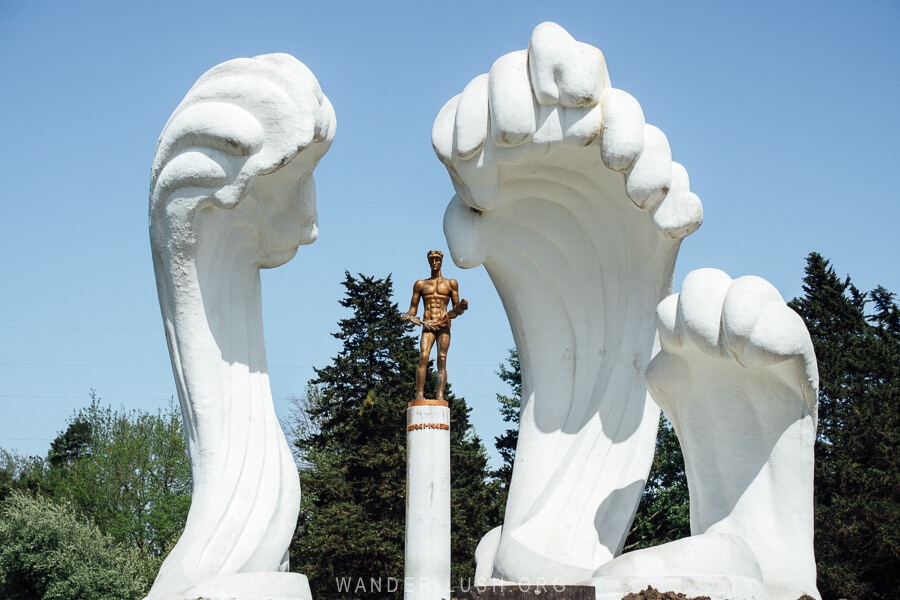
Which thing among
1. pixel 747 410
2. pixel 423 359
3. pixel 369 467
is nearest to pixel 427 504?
pixel 423 359

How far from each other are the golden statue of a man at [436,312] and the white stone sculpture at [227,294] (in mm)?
1438

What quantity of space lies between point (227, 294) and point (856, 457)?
15406mm

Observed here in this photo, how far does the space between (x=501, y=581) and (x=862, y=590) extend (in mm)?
12286

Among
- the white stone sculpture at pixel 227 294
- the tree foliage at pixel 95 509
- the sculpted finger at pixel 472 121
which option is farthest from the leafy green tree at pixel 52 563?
the sculpted finger at pixel 472 121

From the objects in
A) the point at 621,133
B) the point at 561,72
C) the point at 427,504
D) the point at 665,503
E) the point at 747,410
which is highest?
the point at 561,72

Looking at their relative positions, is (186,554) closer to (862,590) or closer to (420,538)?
(420,538)

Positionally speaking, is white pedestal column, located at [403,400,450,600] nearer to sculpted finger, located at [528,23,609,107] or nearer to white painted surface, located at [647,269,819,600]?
white painted surface, located at [647,269,819,600]

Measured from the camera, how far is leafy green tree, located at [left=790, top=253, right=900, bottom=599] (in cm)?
1966

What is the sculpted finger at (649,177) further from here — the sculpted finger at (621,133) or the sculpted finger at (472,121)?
the sculpted finger at (472,121)

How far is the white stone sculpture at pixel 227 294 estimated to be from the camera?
880 cm

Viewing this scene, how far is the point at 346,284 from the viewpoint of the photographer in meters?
25.0

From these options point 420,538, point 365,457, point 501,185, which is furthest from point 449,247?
point 365,457

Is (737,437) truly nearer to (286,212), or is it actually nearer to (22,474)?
(286,212)

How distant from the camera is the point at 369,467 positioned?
72.7ft
